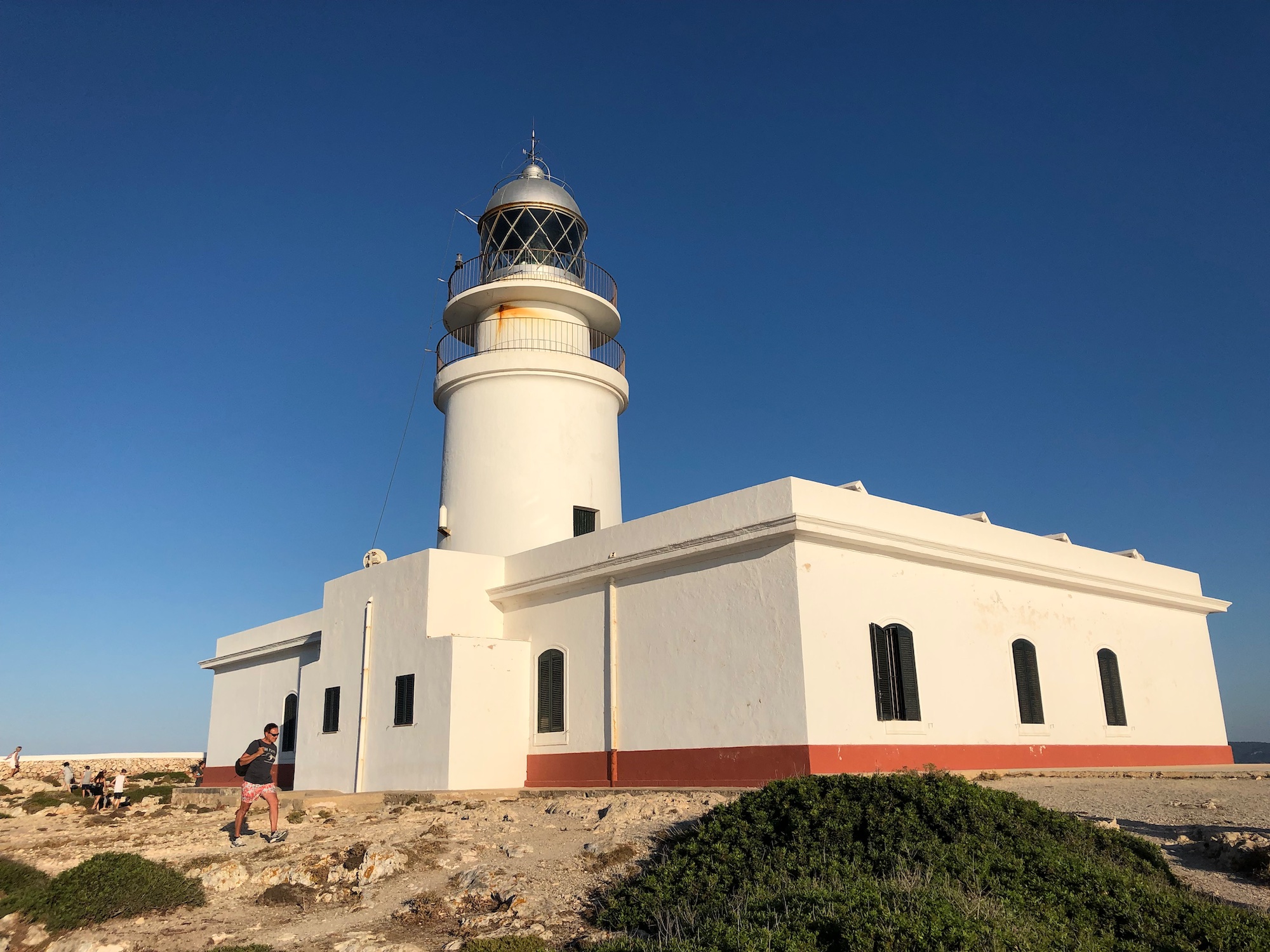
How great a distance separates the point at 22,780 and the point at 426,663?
18.1m

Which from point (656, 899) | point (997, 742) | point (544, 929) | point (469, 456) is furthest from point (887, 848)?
point (469, 456)

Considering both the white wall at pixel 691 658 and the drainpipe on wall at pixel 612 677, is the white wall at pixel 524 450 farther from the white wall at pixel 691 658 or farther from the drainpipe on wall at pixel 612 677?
the drainpipe on wall at pixel 612 677

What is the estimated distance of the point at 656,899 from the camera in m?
7.95

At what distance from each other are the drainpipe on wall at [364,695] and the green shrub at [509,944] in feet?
31.3

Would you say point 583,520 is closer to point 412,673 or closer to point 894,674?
point 412,673

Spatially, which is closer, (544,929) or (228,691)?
(544,929)

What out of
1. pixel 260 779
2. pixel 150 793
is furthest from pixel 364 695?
pixel 150 793

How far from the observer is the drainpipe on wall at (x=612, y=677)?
14344mm

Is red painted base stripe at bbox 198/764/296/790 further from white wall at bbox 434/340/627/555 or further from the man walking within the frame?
the man walking

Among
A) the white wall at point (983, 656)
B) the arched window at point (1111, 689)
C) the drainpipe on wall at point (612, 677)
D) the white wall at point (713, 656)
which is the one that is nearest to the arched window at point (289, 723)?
the drainpipe on wall at point (612, 677)

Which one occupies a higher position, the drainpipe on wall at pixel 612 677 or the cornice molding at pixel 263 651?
the cornice molding at pixel 263 651

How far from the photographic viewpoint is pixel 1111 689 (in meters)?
16.4

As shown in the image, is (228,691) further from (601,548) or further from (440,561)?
(601,548)

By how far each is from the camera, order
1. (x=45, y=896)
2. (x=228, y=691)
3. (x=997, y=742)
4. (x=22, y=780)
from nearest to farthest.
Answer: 1. (x=45, y=896)
2. (x=997, y=742)
3. (x=228, y=691)
4. (x=22, y=780)
